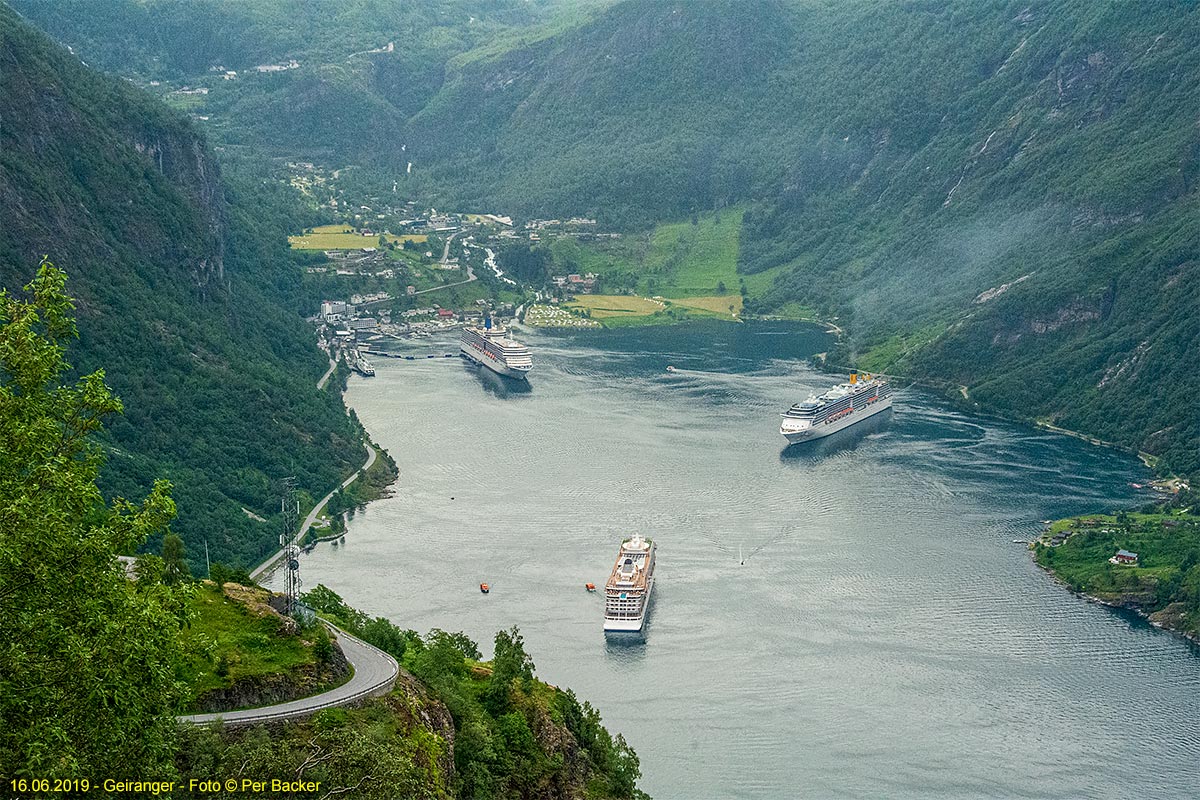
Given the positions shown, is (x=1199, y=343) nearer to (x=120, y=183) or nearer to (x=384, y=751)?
(x=120, y=183)

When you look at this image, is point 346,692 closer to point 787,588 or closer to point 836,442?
point 787,588

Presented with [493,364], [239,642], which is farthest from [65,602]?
[493,364]

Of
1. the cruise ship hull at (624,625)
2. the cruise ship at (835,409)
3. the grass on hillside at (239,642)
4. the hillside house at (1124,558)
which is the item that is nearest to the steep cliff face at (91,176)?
the cruise ship hull at (624,625)

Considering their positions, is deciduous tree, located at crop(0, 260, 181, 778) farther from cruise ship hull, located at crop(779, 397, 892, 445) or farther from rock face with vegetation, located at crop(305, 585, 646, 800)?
cruise ship hull, located at crop(779, 397, 892, 445)

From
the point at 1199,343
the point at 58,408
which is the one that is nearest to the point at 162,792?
the point at 58,408

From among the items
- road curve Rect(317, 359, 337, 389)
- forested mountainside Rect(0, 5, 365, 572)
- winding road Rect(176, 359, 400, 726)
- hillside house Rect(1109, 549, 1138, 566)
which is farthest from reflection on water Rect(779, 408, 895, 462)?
winding road Rect(176, 359, 400, 726)

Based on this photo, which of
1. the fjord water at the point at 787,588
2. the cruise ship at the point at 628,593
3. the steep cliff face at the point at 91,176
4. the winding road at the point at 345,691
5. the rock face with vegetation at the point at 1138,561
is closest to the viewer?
the winding road at the point at 345,691

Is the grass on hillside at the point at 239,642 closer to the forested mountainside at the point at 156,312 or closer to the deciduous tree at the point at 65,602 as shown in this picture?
the deciduous tree at the point at 65,602
